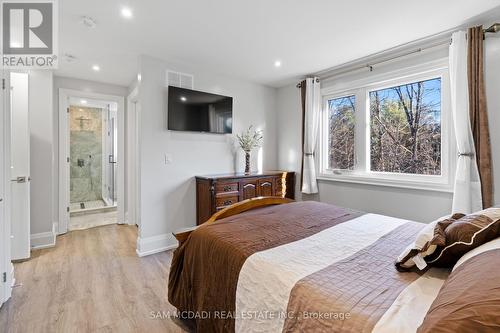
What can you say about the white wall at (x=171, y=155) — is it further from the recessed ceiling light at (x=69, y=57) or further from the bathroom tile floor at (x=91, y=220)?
the bathroom tile floor at (x=91, y=220)

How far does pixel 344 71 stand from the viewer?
11.4 feet

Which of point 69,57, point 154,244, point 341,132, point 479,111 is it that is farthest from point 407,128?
point 69,57

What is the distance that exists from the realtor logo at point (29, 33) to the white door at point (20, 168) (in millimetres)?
245

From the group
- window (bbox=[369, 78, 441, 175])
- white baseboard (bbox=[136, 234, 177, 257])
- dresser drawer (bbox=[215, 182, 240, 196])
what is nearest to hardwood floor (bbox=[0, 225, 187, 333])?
white baseboard (bbox=[136, 234, 177, 257])

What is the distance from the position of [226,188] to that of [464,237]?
2540 millimetres

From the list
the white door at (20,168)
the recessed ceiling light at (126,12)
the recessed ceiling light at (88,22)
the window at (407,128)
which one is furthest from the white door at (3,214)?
the window at (407,128)

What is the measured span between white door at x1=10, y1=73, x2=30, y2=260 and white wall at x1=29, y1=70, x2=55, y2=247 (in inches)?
14.8

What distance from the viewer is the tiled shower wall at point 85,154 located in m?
5.79

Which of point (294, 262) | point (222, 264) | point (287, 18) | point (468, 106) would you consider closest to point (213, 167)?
point (287, 18)

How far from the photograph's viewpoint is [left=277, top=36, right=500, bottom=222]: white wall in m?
2.28

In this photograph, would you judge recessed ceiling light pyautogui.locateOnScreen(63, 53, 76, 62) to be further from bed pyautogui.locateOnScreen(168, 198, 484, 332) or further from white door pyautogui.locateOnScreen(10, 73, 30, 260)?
bed pyautogui.locateOnScreen(168, 198, 484, 332)

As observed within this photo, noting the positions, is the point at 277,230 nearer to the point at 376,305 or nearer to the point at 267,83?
the point at 376,305

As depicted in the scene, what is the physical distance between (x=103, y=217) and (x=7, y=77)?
3353mm

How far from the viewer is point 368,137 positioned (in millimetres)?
3400
